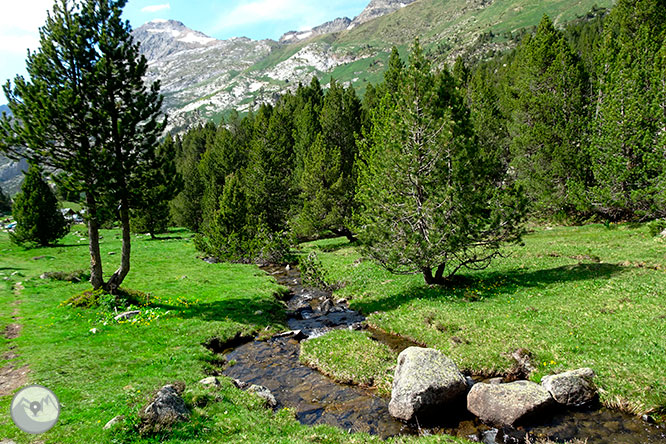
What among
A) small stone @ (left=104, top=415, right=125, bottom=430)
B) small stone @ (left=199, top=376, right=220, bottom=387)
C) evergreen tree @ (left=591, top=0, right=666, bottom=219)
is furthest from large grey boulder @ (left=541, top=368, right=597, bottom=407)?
evergreen tree @ (left=591, top=0, right=666, bottom=219)

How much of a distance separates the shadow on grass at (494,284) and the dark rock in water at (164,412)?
15.3 m

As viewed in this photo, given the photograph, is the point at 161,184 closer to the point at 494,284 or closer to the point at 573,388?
the point at 494,284

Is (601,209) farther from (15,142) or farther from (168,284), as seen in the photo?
(15,142)

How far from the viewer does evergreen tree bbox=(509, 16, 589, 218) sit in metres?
44.0

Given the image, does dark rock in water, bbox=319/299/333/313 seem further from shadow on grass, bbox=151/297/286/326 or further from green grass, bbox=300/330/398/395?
green grass, bbox=300/330/398/395

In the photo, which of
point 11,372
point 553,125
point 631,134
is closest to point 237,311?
point 11,372

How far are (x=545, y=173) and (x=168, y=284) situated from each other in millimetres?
47806

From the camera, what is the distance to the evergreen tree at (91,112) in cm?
2056

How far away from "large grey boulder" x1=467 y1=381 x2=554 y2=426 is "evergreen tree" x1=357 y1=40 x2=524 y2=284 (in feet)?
33.3

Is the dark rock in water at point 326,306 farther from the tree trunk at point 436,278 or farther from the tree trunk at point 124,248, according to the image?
the tree trunk at point 124,248

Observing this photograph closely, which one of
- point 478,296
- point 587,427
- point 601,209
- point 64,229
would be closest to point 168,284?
point 478,296

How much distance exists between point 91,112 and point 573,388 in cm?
2825

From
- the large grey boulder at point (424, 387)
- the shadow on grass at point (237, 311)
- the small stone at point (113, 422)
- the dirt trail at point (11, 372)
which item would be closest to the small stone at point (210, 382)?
the small stone at point (113, 422)

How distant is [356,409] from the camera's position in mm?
13383
